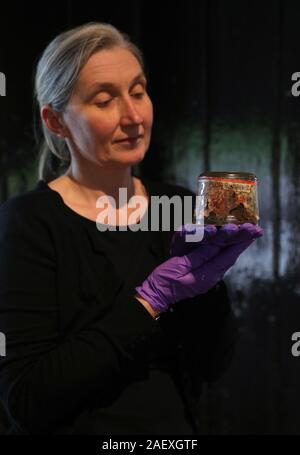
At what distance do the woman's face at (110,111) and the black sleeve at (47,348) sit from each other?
0.22 metres

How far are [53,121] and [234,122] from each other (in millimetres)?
571

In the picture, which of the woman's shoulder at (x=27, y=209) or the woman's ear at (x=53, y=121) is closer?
the woman's shoulder at (x=27, y=209)

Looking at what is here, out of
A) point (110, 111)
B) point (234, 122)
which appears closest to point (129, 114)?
point (110, 111)

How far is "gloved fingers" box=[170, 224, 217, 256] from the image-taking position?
0.93 m

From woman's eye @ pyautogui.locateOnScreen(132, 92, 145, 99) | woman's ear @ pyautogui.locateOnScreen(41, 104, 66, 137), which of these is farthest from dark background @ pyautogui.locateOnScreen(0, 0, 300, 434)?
woman's eye @ pyautogui.locateOnScreen(132, 92, 145, 99)

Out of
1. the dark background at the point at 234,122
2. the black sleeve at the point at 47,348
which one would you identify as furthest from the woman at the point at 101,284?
the dark background at the point at 234,122

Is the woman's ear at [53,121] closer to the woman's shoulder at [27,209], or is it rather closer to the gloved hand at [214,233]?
the woman's shoulder at [27,209]

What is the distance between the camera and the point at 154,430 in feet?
3.33

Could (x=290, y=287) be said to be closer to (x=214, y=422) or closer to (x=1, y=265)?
(x=214, y=422)

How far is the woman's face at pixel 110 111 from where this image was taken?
1.07m

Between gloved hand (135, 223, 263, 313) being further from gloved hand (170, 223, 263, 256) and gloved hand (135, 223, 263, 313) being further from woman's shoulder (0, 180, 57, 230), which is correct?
woman's shoulder (0, 180, 57, 230)

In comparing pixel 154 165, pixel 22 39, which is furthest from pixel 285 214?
pixel 22 39

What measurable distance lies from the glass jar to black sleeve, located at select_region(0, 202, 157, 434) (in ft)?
0.65

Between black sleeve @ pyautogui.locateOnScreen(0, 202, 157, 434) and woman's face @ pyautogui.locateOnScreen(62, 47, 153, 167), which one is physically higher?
woman's face @ pyautogui.locateOnScreen(62, 47, 153, 167)
